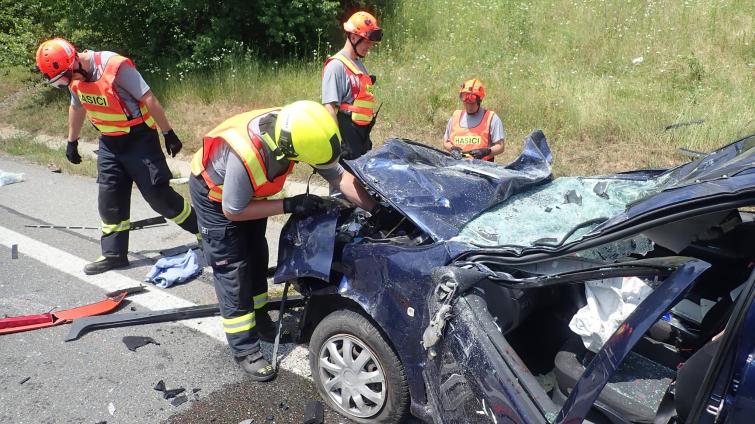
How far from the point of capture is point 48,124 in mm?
10156

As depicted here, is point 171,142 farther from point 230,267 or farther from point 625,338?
point 625,338

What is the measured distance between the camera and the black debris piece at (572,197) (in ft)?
8.72

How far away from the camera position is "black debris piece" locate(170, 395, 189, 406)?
303 cm

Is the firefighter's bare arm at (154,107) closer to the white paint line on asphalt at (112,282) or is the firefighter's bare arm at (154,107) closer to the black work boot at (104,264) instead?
the black work boot at (104,264)

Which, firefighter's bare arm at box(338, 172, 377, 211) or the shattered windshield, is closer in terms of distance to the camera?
the shattered windshield

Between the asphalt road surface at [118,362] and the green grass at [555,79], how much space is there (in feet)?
12.4

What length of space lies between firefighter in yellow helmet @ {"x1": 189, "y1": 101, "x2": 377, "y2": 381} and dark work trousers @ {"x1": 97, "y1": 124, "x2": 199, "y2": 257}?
1391mm

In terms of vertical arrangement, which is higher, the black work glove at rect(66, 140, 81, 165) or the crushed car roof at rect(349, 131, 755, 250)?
the crushed car roof at rect(349, 131, 755, 250)

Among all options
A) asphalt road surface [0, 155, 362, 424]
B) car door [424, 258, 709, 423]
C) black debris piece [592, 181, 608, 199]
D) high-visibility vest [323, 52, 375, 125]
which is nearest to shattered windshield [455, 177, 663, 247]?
black debris piece [592, 181, 608, 199]

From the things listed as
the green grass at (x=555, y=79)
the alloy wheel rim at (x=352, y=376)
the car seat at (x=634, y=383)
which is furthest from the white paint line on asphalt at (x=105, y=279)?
the green grass at (x=555, y=79)

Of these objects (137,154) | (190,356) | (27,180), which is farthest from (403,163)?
(27,180)

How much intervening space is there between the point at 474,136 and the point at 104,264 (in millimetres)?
3330

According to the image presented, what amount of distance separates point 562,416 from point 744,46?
24.6 ft

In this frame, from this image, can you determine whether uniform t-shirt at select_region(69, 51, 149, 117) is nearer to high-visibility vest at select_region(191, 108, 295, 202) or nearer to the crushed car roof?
high-visibility vest at select_region(191, 108, 295, 202)
